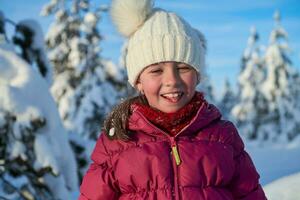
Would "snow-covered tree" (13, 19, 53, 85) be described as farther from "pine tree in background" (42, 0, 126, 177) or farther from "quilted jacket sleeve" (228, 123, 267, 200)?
"pine tree in background" (42, 0, 126, 177)

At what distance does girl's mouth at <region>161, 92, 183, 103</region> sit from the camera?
264 cm

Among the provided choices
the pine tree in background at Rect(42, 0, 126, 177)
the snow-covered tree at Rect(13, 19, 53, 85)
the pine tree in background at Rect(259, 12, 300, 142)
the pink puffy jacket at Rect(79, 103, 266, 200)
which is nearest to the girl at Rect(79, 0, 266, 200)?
the pink puffy jacket at Rect(79, 103, 266, 200)

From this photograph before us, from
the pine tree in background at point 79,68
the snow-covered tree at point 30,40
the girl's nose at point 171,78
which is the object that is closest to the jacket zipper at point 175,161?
the girl's nose at point 171,78

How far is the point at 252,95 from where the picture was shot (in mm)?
41688

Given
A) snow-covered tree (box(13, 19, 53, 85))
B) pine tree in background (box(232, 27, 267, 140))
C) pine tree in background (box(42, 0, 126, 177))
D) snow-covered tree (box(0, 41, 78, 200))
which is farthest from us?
pine tree in background (box(232, 27, 267, 140))

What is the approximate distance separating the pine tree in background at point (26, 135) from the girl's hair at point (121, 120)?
2.11m

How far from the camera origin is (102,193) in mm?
2641

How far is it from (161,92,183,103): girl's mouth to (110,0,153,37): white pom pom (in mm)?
478

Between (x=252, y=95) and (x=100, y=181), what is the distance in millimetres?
40028

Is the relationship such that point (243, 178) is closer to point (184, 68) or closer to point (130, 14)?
point (184, 68)

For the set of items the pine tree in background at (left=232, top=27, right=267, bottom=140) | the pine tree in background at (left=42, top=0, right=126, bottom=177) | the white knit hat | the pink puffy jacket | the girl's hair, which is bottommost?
the pine tree in background at (left=232, top=27, right=267, bottom=140)

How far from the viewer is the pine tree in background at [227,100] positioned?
198 feet

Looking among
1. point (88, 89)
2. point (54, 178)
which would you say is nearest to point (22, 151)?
point (54, 178)

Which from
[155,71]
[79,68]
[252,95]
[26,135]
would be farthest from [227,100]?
[155,71]
